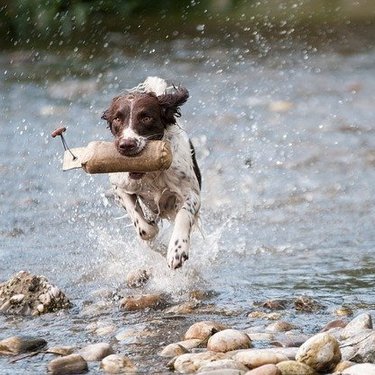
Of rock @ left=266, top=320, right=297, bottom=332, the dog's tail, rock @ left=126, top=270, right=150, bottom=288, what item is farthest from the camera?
the dog's tail

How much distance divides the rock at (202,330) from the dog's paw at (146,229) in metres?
1.59

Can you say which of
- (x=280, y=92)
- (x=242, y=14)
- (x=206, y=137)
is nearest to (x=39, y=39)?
(x=242, y=14)

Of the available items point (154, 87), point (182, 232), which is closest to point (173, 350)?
point (182, 232)

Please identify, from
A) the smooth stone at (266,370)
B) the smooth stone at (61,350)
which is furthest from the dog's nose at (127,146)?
the smooth stone at (266,370)

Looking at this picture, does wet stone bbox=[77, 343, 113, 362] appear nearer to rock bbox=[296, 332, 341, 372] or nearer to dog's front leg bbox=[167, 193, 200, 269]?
rock bbox=[296, 332, 341, 372]

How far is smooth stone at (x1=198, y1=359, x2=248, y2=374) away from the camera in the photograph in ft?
14.9

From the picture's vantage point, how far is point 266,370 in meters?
4.41

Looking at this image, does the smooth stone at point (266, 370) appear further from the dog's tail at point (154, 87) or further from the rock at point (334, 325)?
the dog's tail at point (154, 87)

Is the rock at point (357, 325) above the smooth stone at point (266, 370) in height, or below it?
above

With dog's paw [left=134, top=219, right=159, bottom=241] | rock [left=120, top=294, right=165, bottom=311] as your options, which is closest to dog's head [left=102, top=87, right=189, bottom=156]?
dog's paw [left=134, top=219, right=159, bottom=241]

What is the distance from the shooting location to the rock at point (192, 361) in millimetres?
4668

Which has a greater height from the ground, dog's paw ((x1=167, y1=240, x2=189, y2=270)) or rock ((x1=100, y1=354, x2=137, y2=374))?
dog's paw ((x1=167, y1=240, x2=189, y2=270))

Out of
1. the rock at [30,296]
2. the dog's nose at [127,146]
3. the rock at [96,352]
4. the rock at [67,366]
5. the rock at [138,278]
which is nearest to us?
the rock at [67,366]

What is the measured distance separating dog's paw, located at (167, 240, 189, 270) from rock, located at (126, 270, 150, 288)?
279 mm
